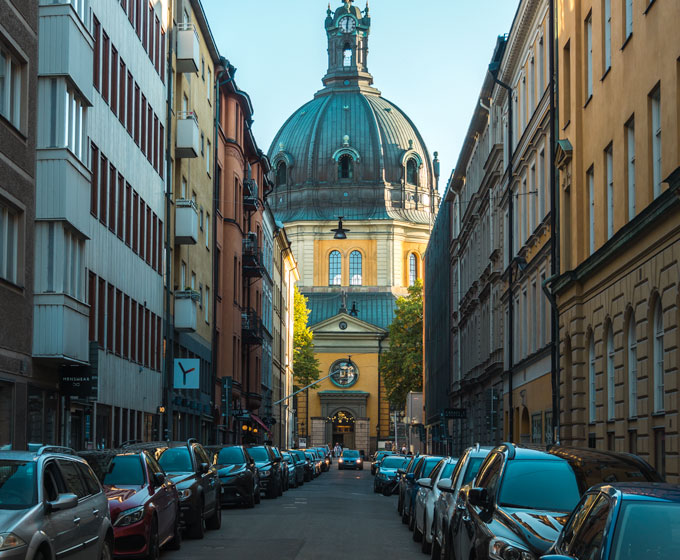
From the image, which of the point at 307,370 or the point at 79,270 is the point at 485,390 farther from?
the point at 307,370

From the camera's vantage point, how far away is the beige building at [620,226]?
19000 mm

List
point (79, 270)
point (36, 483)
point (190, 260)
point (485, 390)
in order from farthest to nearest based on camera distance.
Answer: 1. point (485, 390)
2. point (190, 260)
3. point (79, 270)
4. point (36, 483)

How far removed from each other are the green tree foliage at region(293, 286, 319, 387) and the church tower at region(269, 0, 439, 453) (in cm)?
663

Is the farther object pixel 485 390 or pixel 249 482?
pixel 485 390

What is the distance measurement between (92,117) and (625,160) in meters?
12.2

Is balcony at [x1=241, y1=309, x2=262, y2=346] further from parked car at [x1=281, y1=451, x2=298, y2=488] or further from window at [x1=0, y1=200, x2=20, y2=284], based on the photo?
window at [x1=0, y1=200, x2=20, y2=284]

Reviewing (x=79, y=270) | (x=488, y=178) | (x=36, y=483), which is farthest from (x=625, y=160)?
(x=488, y=178)

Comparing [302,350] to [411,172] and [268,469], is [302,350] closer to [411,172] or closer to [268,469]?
[411,172]

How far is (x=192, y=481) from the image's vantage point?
19.4 m

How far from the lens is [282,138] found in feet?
397

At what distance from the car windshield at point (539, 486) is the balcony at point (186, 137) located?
30.4 meters

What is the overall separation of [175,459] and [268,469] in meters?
13.9

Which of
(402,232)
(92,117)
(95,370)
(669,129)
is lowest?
(95,370)

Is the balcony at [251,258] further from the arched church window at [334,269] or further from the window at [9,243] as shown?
the arched church window at [334,269]
